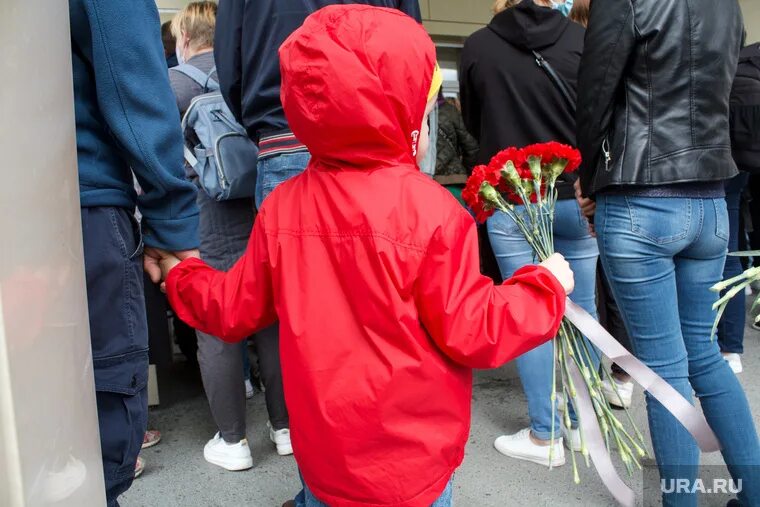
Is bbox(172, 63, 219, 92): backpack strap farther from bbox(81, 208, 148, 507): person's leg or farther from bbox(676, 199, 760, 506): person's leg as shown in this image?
bbox(676, 199, 760, 506): person's leg

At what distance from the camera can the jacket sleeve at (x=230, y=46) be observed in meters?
2.34

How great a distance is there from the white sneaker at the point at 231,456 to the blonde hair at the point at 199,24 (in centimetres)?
173

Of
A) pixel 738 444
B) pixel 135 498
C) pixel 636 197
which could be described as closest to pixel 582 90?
pixel 636 197

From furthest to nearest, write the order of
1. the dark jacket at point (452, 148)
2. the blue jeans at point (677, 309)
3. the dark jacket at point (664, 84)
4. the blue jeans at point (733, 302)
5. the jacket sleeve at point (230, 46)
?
the dark jacket at point (452, 148) < the blue jeans at point (733, 302) < the jacket sleeve at point (230, 46) < the blue jeans at point (677, 309) < the dark jacket at point (664, 84)

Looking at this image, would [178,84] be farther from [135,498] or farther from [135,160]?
[135,498]

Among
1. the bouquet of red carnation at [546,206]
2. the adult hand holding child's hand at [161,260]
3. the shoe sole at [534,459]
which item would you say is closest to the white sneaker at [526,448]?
the shoe sole at [534,459]

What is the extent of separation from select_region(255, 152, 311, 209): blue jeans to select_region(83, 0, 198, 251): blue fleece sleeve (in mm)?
617

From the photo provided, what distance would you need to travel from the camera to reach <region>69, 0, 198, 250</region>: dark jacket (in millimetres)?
1429

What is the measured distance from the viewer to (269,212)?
1.67m

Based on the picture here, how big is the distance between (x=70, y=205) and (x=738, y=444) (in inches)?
Answer: 83.1

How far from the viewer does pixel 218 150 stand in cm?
262

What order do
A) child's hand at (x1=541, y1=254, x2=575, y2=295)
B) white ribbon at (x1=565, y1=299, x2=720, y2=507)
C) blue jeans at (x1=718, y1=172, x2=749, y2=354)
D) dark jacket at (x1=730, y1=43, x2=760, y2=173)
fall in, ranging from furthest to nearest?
1. blue jeans at (x1=718, y1=172, x2=749, y2=354)
2. dark jacket at (x1=730, y1=43, x2=760, y2=173)
3. white ribbon at (x1=565, y1=299, x2=720, y2=507)
4. child's hand at (x1=541, y1=254, x2=575, y2=295)

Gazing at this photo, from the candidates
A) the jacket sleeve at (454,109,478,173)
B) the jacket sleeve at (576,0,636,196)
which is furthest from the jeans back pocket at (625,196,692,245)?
the jacket sleeve at (454,109,478,173)

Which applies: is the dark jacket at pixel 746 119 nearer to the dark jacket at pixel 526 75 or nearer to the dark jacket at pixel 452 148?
the dark jacket at pixel 526 75
